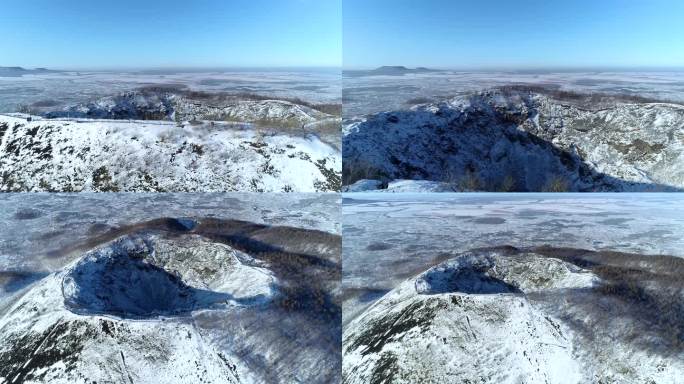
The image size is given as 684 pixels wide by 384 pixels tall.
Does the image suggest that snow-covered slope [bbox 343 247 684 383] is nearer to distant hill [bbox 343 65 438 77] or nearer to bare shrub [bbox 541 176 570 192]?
bare shrub [bbox 541 176 570 192]

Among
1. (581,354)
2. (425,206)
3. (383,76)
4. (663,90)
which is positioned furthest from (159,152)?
(663,90)

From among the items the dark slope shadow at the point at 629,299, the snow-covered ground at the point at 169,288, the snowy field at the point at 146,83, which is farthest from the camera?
the snowy field at the point at 146,83

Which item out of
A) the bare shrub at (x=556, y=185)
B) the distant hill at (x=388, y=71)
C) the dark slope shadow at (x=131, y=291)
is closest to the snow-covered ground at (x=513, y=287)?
the bare shrub at (x=556, y=185)

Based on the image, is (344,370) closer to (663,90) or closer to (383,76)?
(383,76)

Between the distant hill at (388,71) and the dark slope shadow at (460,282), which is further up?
the distant hill at (388,71)

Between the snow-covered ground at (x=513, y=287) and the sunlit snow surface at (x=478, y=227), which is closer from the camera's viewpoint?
the snow-covered ground at (x=513, y=287)

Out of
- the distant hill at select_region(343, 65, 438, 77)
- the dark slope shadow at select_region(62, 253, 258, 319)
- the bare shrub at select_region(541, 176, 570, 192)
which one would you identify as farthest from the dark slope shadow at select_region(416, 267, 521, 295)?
the distant hill at select_region(343, 65, 438, 77)

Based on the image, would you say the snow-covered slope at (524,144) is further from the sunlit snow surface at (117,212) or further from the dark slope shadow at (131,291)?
the dark slope shadow at (131,291)
